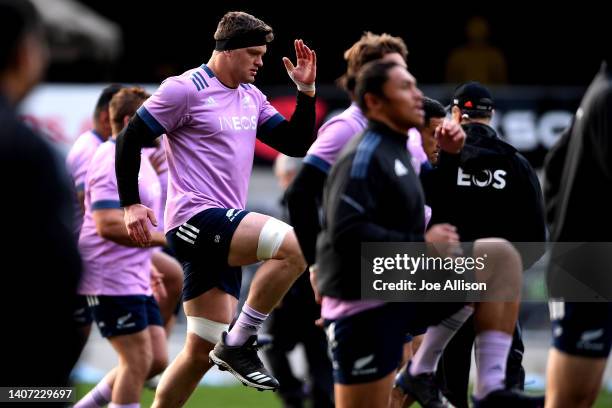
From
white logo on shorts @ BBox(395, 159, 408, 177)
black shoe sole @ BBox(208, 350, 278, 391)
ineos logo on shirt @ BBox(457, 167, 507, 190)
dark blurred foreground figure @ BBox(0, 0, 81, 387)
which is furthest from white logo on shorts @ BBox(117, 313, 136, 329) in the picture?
dark blurred foreground figure @ BBox(0, 0, 81, 387)

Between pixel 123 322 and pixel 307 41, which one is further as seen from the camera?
pixel 307 41

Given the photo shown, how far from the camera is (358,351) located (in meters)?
5.91

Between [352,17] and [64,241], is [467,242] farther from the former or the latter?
[352,17]

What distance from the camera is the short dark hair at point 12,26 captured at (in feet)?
13.8

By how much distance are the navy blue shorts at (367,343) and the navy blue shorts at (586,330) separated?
3.11 feet

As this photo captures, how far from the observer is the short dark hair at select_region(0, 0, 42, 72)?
165 inches

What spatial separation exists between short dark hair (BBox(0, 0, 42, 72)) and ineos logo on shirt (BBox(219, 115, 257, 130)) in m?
3.27

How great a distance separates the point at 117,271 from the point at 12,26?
191 inches

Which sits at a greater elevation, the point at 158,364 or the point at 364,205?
the point at 364,205

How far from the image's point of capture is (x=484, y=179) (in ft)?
24.5

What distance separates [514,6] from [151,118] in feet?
32.2

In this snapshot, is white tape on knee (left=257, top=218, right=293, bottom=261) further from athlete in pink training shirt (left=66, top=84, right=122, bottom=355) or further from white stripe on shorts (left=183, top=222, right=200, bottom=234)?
athlete in pink training shirt (left=66, top=84, right=122, bottom=355)

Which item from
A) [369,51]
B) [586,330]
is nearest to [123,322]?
[369,51]

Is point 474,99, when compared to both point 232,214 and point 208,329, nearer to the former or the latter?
point 232,214
